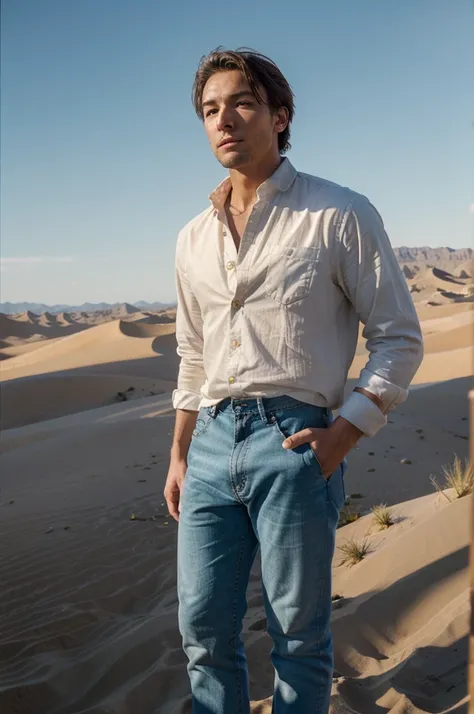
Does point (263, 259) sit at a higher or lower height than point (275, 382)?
higher

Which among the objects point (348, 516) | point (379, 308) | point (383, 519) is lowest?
point (348, 516)

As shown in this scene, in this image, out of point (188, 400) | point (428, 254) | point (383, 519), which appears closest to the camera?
point (188, 400)

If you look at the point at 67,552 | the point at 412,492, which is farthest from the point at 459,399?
the point at 67,552

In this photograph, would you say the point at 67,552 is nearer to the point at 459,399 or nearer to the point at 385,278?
the point at 385,278

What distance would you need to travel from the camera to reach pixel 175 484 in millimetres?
2471

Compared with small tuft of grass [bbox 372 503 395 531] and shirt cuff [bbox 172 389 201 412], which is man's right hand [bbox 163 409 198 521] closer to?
shirt cuff [bbox 172 389 201 412]

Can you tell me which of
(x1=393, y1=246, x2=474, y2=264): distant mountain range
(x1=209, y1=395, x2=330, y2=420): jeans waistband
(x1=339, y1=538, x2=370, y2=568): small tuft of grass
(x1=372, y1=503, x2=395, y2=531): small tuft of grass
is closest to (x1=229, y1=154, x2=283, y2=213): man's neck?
(x1=209, y1=395, x2=330, y2=420): jeans waistband

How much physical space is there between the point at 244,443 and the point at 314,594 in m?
0.48

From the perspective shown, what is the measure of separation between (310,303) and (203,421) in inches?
20.8

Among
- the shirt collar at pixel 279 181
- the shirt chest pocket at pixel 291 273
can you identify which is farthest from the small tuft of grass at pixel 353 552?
the shirt collar at pixel 279 181

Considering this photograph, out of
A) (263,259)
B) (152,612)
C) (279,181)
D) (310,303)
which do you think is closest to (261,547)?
(310,303)

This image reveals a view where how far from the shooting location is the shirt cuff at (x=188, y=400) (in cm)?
243

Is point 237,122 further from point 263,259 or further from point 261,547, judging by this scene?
point 261,547

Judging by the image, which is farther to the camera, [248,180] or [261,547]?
[248,180]
